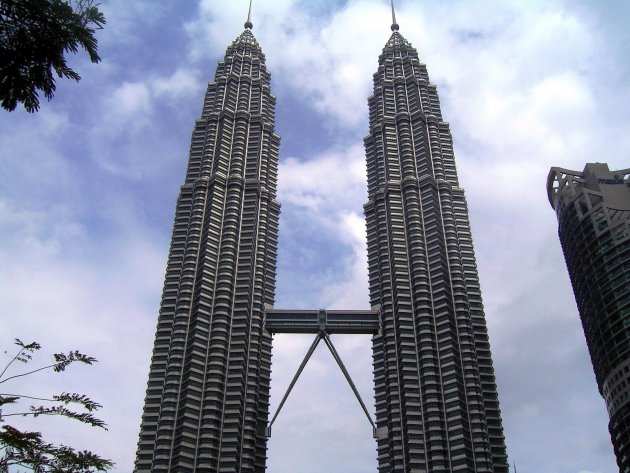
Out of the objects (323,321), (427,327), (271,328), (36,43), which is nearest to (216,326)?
(271,328)

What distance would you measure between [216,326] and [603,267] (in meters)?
91.0

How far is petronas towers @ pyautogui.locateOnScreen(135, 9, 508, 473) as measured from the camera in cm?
14112

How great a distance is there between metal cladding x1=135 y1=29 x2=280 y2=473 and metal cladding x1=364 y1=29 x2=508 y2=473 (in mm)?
29824

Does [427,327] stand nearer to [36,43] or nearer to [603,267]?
[603,267]

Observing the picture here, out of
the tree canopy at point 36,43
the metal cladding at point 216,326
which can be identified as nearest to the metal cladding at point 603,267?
the metal cladding at point 216,326

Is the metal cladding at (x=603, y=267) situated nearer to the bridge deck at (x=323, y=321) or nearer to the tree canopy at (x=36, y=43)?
the bridge deck at (x=323, y=321)

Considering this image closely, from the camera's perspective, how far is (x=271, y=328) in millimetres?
169250

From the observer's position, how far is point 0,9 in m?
17.4

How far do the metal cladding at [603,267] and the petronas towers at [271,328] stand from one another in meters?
24.0

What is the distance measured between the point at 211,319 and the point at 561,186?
96.6 meters

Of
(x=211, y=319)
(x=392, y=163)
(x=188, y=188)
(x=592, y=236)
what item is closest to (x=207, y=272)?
(x=211, y=319)

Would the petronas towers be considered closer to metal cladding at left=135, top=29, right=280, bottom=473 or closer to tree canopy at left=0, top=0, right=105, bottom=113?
metal cladding at left=135, top=29, right=280, bottom=473

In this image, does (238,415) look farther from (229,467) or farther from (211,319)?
(211,319)

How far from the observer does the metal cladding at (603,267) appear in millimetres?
137375
